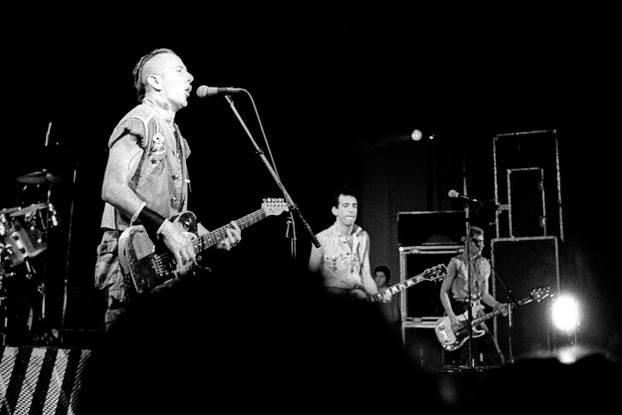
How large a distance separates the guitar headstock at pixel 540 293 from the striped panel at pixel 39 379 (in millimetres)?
6321

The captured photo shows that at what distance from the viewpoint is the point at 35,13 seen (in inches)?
233

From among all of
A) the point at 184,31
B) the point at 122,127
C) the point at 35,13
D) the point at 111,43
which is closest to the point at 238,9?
the point at 184,31

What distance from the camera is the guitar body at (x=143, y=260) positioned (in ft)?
9.38

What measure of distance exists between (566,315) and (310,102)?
4.01m

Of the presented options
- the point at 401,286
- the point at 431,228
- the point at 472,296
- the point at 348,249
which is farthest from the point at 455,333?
the point at 348,249

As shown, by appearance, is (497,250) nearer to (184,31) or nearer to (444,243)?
(444,243)

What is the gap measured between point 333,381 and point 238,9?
5.94 meters

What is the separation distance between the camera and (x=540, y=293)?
26.1 ft

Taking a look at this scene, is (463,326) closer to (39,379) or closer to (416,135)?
(416,135)

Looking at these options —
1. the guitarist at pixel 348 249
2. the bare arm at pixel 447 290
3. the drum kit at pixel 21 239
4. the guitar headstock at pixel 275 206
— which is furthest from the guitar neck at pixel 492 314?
the drum kit at pixel 21 239

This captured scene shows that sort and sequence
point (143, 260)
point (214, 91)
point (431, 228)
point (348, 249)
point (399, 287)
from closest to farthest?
point (143, 260), point (214, 91), point (348, 249), point (399, 287), point (431, 228)

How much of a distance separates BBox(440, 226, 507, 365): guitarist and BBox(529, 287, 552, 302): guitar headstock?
1.21ft

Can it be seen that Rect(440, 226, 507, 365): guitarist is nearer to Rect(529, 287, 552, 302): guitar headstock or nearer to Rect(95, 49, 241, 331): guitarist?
Rect(529, 287, 552, 302): guitar headstock

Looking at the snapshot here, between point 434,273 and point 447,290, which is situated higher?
point 434,273
